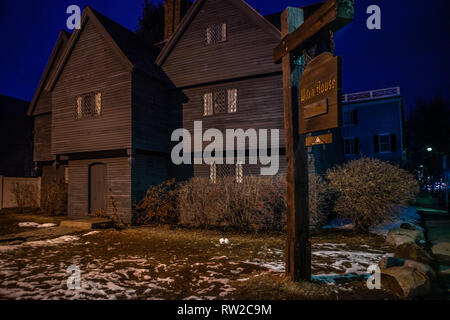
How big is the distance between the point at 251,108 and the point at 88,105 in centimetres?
876

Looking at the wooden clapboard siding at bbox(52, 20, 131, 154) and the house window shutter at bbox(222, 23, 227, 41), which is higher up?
the house window shutter at bbox(222, 23, 227, 41)

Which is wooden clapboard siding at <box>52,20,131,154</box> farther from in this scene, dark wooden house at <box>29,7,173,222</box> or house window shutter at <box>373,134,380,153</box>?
house window shutter at <box>373,134,380,153</box>

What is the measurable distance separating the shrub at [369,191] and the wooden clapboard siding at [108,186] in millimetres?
9401

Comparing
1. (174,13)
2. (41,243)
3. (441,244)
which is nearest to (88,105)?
(41,243)

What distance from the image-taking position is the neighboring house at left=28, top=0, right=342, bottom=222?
13.8m

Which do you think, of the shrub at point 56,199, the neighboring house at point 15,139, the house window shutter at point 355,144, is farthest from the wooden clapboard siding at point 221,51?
the neighboring house at point 15,139

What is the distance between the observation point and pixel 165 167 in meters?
16.4

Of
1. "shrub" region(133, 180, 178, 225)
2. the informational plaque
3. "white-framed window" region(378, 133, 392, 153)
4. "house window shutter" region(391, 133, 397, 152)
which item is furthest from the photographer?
"white-framed window" region(378, 133, 392, 153)

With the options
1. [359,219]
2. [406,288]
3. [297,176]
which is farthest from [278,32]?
[406,288]

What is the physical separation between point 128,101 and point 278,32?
777 centimetres

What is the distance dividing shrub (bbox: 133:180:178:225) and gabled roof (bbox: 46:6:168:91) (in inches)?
243

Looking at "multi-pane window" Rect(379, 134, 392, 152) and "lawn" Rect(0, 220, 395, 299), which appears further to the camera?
"multi-pane window" Rect(379, 134, 392, 152)
